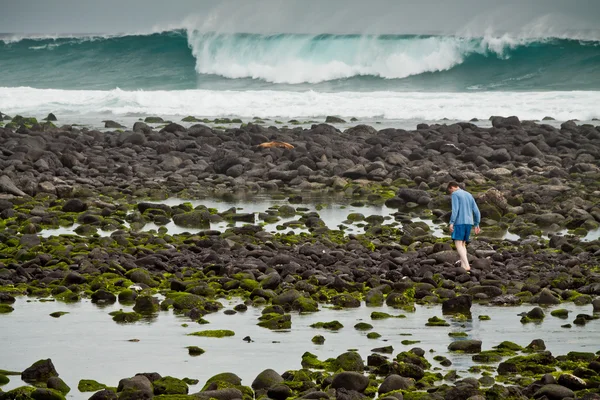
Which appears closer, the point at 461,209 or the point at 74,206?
the point at 461,209

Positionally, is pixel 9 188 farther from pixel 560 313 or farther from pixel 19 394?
pixel 19 394

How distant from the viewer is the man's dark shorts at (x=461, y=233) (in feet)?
43.5

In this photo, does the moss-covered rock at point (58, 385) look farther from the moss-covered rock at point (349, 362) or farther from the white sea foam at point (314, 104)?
the white sea foam at point (314, 104)

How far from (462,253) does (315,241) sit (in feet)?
8.35

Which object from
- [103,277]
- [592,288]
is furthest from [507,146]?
[103,277]

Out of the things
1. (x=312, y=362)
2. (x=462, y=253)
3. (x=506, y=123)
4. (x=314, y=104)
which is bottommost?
(x=312, y=362)

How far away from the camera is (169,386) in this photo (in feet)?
25.2

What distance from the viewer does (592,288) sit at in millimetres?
11875

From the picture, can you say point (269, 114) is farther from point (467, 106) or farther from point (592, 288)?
point (592, 288)

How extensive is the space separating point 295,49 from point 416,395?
52732mm

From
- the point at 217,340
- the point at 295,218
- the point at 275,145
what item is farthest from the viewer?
the point at 275,145

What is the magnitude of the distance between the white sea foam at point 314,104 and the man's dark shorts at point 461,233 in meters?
24.5

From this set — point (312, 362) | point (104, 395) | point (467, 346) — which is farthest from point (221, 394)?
point (467, 346)

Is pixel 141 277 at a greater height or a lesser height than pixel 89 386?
greater
